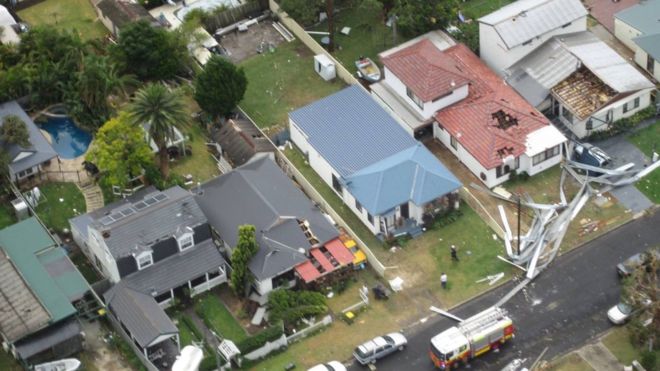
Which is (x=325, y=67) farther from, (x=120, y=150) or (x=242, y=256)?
(x=242, y=256)

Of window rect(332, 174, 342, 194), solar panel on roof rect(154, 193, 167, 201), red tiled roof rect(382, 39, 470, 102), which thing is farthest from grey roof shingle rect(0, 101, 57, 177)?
red tiled roof rect(382, 39, 470, 102)

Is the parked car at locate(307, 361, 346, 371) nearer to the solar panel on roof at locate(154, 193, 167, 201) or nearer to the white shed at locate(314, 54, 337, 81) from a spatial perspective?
the solar panel on roof at locate(154, 193, 167, 201)

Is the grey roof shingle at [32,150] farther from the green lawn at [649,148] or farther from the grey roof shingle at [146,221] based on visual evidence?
the green lawn at [649,148]

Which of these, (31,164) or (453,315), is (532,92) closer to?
(453,315)

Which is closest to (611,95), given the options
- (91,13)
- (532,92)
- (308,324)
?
(532,92)

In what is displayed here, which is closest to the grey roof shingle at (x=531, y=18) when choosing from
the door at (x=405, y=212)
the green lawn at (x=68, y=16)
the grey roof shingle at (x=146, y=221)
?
the door at (x=405, y=212)

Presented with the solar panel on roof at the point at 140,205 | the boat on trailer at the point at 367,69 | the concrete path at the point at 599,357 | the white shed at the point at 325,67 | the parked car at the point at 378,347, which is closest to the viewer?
the concrete path at the point at 599,357
